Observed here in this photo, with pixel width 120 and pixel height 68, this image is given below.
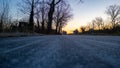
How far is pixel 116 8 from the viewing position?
7494cm

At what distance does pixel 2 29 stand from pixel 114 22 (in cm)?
6583

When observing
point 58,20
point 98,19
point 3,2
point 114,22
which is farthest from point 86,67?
point 98,19

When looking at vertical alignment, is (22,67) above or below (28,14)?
below

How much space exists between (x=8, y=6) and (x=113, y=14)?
68.3 metres

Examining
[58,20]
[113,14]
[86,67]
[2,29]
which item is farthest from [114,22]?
[86,67]

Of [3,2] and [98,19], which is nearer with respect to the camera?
[3,2]

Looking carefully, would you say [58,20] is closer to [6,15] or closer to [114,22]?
[114,22]

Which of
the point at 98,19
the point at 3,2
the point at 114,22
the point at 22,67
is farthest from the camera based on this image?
the point at 98,19

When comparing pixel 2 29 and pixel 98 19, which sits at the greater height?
pixel 98 19

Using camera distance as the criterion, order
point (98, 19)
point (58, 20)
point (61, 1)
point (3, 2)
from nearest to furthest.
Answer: point (3, 2) → point (61, 1) → point (58, 20) → point (98, 19)

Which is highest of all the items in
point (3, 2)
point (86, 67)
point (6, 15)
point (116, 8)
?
point (116, 8)

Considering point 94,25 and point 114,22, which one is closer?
point 114,22

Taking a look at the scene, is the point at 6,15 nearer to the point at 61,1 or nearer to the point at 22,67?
the point at 22,67

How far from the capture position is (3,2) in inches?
443
